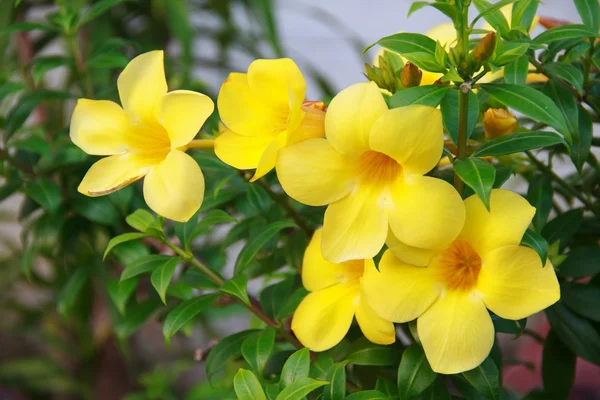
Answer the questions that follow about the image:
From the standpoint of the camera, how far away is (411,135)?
14.6 inches

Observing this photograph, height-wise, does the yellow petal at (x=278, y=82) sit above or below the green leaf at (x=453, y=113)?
above

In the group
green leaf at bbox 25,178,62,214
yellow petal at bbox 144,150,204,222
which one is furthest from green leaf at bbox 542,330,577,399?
green leaf at bbox 25,178,62,214

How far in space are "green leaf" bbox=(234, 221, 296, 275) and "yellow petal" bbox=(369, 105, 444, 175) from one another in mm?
186

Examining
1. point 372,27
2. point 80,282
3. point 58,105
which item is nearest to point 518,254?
point 80,282

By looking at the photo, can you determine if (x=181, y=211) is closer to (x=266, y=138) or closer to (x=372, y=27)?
(x=266, y=138)

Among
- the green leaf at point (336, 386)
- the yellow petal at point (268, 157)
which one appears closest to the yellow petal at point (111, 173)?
the yellow petal at point (268, 157)

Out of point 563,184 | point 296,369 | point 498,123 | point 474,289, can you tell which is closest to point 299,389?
point 296,369

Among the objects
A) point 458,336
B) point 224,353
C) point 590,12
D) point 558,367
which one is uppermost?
point 590,12

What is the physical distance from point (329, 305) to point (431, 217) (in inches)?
5.5

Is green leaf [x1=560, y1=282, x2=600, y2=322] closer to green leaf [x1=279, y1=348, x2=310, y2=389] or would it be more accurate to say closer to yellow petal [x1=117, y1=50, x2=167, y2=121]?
green leaf [x1=279, y1=348, x2=310, y2=389]

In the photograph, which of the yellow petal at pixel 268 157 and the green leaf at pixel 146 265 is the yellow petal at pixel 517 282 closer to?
the yellow petal at pixel 268 157

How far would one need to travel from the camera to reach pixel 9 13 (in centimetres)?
117

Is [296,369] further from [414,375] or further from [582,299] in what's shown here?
[582,299]

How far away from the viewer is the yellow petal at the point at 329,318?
473 millimetres
